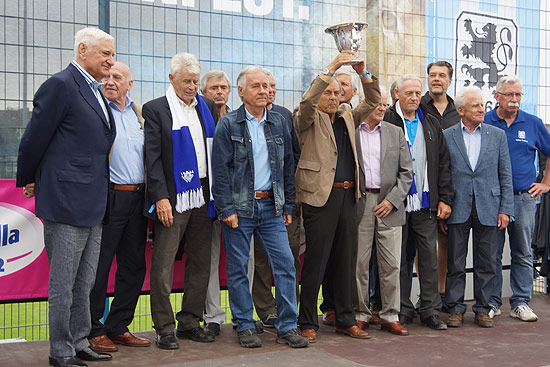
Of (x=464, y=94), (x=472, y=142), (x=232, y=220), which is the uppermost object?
(x=464, y=94)

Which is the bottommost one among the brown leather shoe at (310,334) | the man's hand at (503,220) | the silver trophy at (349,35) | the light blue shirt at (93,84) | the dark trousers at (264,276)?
the brown leather shoe at (310,334)

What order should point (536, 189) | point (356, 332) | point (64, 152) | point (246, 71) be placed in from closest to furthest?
1. point (64, 152)
2. point (246, 71)
3. point (356, 332)
4. point (536, 189)

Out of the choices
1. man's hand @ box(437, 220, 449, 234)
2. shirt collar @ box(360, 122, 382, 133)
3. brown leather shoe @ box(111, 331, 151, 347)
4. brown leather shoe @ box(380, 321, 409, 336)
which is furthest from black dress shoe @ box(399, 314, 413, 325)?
brown leather shoe @ box(111, 331, 151, 347)

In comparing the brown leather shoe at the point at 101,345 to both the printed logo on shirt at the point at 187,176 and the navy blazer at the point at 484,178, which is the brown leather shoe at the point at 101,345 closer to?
the printed logo on shirt at the point at 187,176

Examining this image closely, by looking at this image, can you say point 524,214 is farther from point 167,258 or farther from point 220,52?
point 220,52

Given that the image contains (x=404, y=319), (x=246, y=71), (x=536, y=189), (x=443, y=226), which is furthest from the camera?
(x=536, y=189)

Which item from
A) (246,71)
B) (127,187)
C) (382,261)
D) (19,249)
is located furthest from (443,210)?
(19,249)

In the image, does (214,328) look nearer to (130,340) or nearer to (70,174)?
(130,340)

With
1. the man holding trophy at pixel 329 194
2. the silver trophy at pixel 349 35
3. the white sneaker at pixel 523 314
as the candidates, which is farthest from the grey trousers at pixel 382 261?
the white sneaker at pixel 523 314

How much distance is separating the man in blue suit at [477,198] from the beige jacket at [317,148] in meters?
1.02

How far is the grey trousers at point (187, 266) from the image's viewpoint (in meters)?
4.11

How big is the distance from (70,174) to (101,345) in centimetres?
117

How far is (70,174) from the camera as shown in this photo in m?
3.40

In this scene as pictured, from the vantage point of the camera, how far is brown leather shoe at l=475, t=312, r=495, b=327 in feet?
16.1
